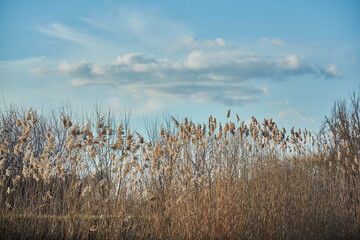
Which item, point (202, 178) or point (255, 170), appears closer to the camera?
point (202, 178)

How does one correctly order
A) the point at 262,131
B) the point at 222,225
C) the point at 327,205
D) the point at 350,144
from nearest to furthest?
the point at 222,225, the point at 262,131, the point at 327,205, the point at 350,144

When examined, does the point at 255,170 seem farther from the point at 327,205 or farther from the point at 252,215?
the point at 327,205

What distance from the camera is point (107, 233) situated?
4.26 m

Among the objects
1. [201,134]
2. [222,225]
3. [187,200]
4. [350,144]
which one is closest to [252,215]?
[222,225]

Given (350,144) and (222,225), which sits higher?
(350,144)

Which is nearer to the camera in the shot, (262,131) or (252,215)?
(252,215)

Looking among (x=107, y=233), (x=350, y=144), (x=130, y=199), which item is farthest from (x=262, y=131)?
(x=350, y=144)

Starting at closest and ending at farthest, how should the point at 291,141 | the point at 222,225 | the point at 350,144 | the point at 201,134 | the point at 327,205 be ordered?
the point at 222,225 → the point at 201,134 → the point at 327,205 → the point at 291,141 → the point at 350,144

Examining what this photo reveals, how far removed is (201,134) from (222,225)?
115 centimetres

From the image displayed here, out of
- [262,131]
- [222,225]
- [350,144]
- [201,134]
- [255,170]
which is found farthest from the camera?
[350,144]

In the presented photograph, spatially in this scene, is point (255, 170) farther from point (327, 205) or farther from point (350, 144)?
point (350, 144)

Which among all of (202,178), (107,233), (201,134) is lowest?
(107,233)

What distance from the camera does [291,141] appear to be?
655 centimetres

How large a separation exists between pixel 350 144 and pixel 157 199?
5.55 metres
